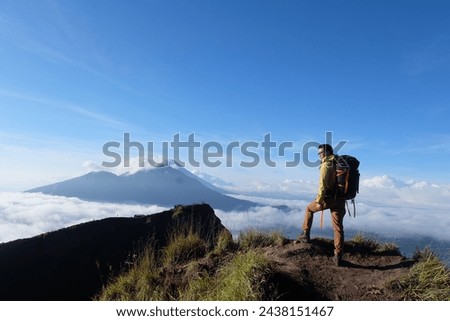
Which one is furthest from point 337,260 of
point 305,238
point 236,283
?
point 236,283

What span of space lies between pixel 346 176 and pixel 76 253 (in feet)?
53.2

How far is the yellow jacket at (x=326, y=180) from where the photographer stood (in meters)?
8.74

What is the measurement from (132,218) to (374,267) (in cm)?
1580

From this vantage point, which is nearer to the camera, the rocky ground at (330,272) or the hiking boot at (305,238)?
the rocky ground at (330,272)

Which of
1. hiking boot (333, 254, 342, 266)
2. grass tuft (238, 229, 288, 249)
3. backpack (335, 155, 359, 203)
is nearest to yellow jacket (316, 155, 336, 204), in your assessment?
backpack (335, 155, 359, 203)

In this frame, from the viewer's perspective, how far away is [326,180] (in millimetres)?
8750

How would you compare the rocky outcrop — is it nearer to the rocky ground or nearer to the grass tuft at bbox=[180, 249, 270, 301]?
the rocky ground

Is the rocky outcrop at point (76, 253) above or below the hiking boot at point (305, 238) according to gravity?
below

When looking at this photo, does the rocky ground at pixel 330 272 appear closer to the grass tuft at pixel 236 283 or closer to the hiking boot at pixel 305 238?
the hiking boot at pixel 305 238

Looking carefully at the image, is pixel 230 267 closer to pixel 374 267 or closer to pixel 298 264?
pixel 298 264

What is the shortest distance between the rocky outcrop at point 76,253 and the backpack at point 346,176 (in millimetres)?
10334

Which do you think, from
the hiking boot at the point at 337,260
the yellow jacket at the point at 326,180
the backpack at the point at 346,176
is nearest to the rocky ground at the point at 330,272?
the hiking boot at the point at 337,260
